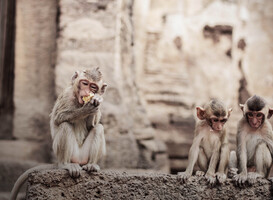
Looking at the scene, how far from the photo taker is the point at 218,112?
193 inches

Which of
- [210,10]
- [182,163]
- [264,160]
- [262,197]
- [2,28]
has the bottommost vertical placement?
[182,163]

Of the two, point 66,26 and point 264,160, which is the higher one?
point 66,26

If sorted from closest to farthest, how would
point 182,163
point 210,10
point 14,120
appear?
1. point 14,120
2. point 182,163
3. point 210,10

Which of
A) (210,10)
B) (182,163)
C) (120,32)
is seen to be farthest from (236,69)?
(120,32)

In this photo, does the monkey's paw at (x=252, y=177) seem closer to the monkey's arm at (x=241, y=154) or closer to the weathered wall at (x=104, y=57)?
the monkey's arm at (x=241, y=154)

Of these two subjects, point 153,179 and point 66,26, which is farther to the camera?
point 66,26

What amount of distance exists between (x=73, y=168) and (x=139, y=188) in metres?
0.67

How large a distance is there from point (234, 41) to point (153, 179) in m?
7.02

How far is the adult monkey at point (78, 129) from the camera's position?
4.77 meters

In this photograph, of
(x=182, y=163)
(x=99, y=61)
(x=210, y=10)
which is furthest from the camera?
(x=210, y=10)

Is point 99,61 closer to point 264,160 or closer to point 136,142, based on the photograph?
point 136,142

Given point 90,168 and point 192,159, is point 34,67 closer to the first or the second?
point 90,168

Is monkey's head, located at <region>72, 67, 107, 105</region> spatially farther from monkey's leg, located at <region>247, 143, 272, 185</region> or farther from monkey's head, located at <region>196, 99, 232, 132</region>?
monkey's leg, located at <region>247, 143, 272, 185</region>

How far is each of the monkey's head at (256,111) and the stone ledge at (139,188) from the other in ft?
1.91
